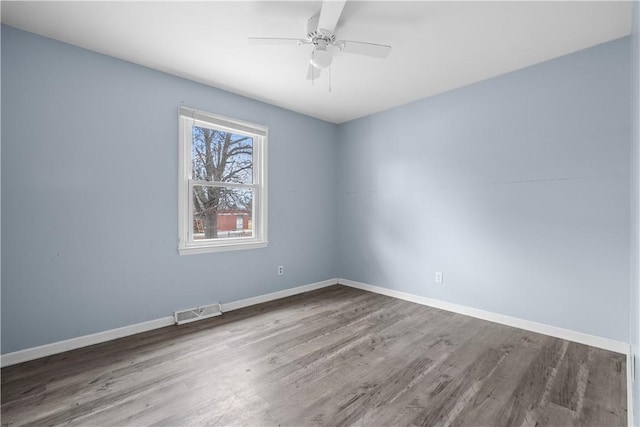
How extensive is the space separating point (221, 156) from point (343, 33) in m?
1.95

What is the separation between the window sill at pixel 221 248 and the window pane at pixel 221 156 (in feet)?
2.56

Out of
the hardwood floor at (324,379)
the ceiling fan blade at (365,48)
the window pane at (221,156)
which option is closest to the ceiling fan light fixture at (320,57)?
the ceiling fan blade at (365,48)

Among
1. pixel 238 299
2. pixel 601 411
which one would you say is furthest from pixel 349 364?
pixel 238 299

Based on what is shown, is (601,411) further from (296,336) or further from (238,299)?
(238,299)

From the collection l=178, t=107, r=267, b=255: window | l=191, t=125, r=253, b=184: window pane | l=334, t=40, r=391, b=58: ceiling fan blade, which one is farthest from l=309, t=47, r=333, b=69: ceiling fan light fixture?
l=191, t=125, r=253, b=184: window pane

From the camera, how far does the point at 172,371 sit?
2.14 m

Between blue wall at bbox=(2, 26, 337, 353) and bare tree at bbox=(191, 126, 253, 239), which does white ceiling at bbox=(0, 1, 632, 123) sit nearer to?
blue wall at bbox=(2, 26, 337, 353)

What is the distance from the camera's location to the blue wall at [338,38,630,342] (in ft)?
8.11

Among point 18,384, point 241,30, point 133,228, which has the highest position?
point 241,30

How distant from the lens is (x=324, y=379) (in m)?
2.04

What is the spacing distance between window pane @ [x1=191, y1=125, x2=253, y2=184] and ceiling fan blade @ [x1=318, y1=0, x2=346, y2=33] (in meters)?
1.89

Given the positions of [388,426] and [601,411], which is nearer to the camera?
[388,426]

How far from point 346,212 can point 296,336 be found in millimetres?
2346

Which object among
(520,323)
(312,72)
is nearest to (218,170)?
(312,72)
